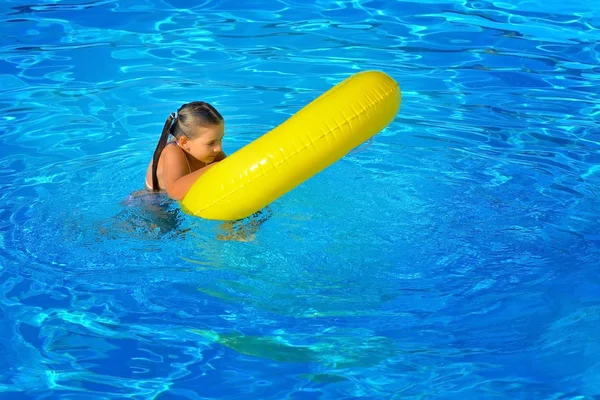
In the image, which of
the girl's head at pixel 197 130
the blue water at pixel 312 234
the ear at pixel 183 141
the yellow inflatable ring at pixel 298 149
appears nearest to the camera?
the blue water at pixel 312 234

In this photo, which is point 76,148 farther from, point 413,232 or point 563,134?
point 563,134

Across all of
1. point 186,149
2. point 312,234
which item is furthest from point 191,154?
point 312,234

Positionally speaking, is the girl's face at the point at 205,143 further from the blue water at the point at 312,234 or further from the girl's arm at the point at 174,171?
the blue water at the point at 312,234

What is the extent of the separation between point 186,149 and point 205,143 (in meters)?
0.19

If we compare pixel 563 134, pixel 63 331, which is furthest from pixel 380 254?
pixel 563 134

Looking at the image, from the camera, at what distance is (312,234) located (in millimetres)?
5117

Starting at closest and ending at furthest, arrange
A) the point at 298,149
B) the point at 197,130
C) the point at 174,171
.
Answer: the point at 298,149, the point at 197,130, the point at 174,171

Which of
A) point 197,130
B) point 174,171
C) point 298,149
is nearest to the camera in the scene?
point 298,149

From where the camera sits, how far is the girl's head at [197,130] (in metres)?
5.03

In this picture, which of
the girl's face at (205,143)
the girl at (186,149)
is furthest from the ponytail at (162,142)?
the girl's face at (205,143)

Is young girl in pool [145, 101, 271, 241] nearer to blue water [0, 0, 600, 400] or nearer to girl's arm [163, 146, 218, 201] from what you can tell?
girl's arm [163, 146, 218, 201]

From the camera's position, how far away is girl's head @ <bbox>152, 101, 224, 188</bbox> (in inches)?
198

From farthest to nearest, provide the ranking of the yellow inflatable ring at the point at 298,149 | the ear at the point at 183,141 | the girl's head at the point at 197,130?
the ear at the point at 183,141, the girl's head at the point at 197,130, the yellow inflatable ring at the point at 298,149

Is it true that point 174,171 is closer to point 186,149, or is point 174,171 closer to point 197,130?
point 186,149
